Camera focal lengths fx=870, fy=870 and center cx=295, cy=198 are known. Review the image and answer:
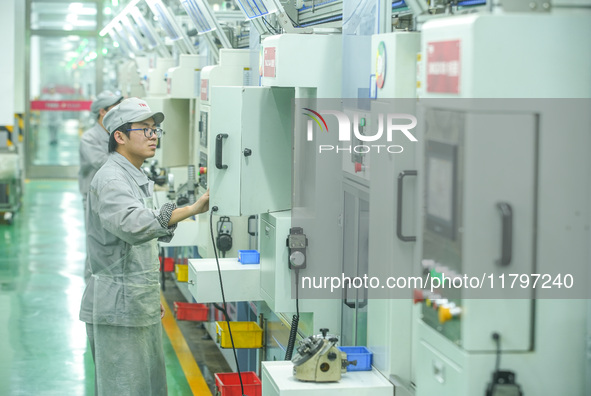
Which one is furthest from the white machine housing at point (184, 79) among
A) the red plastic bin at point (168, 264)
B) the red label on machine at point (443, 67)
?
the red label on machine at point (443, 67)

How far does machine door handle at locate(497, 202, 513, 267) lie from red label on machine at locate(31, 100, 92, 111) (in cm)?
1430

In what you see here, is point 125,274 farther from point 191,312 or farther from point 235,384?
point 191,312

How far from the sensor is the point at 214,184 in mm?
4113

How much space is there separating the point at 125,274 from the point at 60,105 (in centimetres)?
1268

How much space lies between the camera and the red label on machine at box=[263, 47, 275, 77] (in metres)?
3.84

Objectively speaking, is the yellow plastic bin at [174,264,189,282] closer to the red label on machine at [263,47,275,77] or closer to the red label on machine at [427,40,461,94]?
the red label on machine at [263,47,275,77]

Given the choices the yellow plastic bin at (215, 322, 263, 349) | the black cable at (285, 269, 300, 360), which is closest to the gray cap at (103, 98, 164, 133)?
the black cable at (285, 269, 300, 360)

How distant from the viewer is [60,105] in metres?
15.7

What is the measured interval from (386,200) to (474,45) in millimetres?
978

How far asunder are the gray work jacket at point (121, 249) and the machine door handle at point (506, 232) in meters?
1.74

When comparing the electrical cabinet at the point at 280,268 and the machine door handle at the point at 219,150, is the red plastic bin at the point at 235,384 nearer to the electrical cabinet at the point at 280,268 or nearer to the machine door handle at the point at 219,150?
the electrical cabinet at the point at 280,268

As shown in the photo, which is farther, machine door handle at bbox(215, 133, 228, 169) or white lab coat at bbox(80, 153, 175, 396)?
machine door handle at bbox(215, 133, 228, 169)

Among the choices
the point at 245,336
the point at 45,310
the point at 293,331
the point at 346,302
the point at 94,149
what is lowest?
the point at 45,310

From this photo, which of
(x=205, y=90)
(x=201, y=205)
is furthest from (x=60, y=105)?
(x=201, y=205)
